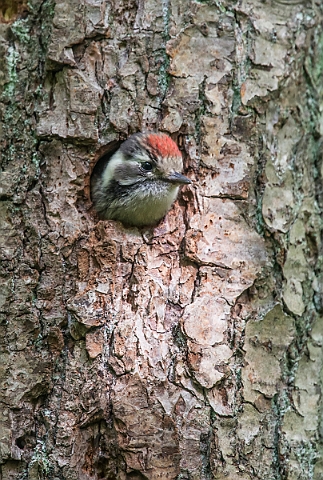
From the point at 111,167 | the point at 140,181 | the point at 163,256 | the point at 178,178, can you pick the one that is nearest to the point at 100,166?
the point at 111,167

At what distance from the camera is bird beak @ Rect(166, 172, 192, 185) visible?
3230 millimetres

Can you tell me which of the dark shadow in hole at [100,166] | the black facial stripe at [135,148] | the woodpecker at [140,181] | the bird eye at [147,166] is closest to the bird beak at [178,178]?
the woodpecker at [140,181]

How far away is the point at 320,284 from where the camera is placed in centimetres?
343

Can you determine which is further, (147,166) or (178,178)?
(147,166)

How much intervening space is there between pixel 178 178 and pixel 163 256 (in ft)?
1.37

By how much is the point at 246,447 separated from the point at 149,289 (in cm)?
89

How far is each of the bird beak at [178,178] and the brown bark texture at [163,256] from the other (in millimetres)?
76

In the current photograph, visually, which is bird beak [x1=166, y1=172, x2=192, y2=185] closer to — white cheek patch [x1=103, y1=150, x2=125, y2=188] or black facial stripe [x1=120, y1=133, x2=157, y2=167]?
black facial stripe [x1=120, y1=133, x2=157, y2=167]

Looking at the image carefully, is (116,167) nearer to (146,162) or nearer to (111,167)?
(111,167)

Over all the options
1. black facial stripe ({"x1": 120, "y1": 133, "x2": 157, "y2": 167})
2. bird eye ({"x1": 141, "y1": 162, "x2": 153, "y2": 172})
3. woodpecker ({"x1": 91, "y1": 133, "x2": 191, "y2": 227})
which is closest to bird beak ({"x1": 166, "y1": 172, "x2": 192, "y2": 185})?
woodpecker ({"x1": 91, "y1": 133, "x2": 191, "y2": 227})

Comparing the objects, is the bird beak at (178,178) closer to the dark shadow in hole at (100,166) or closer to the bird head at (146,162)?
the bird head at (146,162)

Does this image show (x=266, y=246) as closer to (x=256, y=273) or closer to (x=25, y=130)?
(x=256, y=273)

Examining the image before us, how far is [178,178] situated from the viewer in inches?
128

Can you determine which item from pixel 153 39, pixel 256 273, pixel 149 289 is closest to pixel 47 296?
pixel 149 289
